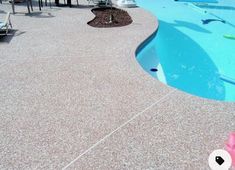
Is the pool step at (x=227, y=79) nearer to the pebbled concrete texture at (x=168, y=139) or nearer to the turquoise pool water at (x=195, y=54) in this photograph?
the turquoise pool water at (x=195, y=54)

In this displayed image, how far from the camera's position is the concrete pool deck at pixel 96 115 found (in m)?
2.76

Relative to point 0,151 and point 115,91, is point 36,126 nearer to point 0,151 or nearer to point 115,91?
point 0,151

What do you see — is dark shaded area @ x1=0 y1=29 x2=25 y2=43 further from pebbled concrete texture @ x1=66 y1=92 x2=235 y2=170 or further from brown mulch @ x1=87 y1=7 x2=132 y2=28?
pebbled concrete texture @ x1=66 y1=92 x2=235 y2=170

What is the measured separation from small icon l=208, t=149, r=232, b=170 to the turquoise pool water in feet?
10.7

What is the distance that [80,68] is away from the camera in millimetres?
4996

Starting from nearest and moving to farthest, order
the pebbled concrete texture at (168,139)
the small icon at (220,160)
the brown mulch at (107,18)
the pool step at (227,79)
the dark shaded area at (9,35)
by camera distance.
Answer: the small icon at (220,160)
the pebbled concrete texture at (168,139)
the pool step at (227,79)
the dark shaded area at (9,35)
the brown mulch at (107,18)

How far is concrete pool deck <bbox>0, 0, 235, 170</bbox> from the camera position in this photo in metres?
2.76

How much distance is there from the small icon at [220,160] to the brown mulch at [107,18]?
20.6 feet

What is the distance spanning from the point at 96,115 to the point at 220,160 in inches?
67.7

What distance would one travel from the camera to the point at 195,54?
7480 mm

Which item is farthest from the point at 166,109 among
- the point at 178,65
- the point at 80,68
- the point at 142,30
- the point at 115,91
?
the point at 142,30

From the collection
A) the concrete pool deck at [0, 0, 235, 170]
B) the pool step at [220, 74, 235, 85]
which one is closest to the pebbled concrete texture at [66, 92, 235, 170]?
the concrete pool deck at [0, 0, 235, 170]

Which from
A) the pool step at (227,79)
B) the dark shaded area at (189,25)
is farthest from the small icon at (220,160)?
the dark shaded area at (189,25)

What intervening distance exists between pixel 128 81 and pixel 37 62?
215 centimetres
